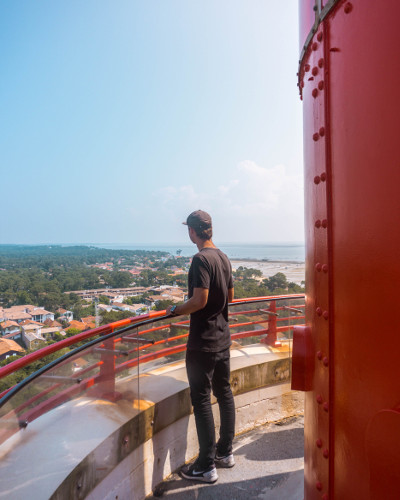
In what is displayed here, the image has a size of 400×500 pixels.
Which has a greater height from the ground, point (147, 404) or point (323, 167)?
point (323, 167)

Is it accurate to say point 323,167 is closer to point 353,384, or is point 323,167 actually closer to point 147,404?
point 353,384

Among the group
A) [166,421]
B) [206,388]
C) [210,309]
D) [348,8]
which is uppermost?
[348,8]

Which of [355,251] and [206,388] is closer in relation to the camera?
[355,251]

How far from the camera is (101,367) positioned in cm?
250

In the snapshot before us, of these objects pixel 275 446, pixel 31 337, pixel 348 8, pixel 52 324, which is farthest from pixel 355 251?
pixel 52 324

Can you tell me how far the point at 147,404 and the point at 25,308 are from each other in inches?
896

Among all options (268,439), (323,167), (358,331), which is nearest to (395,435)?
(358,331)

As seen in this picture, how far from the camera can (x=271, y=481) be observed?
2.96m

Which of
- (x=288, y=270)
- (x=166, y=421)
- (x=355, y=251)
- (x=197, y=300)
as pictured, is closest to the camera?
(x=355, y=251)

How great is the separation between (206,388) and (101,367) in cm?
81

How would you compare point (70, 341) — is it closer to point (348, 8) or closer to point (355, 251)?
point (355, 251)

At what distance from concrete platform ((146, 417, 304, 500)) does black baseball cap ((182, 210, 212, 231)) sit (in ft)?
6.64

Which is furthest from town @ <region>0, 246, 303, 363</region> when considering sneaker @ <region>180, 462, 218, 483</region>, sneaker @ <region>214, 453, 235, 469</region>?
sneaker @ <region>180, 462, 218, 483</region>

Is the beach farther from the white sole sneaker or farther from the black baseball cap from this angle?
the white sole sneaker
